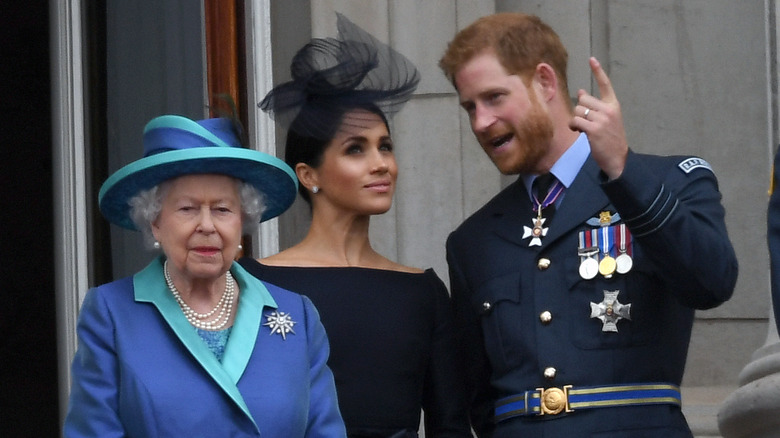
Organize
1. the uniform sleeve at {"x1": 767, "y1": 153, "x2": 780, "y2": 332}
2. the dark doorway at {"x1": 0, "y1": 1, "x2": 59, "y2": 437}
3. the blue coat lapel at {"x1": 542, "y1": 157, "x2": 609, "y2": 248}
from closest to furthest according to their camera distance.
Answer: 1. the uniform sleeve at {"x1": 767, "y1": 153, "x2": 780, "y2": 332}
2. the blue coat lapel at {"x1": 542, "y1": 157, "x2": 609, "y2": 248}
3. the dark doorway at {"x1": 0, "y1": 1, "x2": 59, "y2": 437}

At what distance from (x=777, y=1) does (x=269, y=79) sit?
5.48 feet

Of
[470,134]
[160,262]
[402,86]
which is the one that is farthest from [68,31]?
[160,262]

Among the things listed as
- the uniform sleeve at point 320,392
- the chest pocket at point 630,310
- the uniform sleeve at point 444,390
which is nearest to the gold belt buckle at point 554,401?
the chest pocket at point 630,310

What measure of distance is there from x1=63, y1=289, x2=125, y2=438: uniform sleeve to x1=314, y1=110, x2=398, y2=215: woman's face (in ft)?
2.89

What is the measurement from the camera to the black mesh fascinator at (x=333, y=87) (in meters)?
4.02

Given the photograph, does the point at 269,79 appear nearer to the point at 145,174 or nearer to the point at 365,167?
the point at 365,167

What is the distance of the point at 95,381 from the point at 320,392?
50cm

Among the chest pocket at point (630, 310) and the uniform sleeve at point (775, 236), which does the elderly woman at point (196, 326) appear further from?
the uniform sleeve at point (775, 236)

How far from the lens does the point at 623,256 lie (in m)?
3.63

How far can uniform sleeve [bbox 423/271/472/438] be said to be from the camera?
393 cm

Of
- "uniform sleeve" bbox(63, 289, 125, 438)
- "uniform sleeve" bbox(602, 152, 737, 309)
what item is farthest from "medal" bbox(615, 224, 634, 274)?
"uniform sleeve" bbox(63, 289, 125, 438)

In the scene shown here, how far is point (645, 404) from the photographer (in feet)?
11.8

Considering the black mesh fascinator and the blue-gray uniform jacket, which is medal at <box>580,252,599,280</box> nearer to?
the blue-gray uniform jacket

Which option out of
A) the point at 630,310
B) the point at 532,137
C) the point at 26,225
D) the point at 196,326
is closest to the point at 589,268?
the point at 630,310
